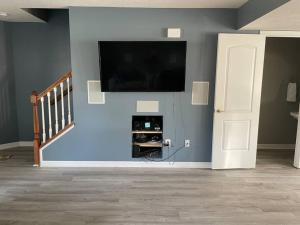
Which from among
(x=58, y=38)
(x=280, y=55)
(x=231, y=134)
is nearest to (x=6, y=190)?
(x=58, y=38)

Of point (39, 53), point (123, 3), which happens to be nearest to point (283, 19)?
point (123, 3)

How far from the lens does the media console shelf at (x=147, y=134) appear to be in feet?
13.4

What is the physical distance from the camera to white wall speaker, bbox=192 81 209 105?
12.9 feet

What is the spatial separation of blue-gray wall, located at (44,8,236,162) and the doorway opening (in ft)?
4.91

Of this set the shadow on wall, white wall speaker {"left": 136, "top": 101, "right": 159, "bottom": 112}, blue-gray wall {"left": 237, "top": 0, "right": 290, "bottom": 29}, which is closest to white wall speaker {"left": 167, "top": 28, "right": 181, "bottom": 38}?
blue-gray wall {"left": 237, "top": 0, "right": 290, "bottom": 29}

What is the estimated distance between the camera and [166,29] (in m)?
3.79

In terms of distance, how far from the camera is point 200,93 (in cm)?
396

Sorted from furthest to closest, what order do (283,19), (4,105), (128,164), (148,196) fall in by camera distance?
(4,105) → (128,164) → (148,196) → (283,19)

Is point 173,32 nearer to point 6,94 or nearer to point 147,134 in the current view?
point 147,134

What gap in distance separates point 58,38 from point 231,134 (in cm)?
353

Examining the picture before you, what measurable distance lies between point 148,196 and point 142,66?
178 cm

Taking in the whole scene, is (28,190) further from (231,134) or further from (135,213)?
(231,134)

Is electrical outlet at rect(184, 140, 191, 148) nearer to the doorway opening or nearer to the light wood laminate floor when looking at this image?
the light wood laminate floor

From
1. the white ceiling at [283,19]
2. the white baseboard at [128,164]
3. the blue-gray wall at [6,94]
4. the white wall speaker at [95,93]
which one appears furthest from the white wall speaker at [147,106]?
the blue-gray wall at [6,94]
